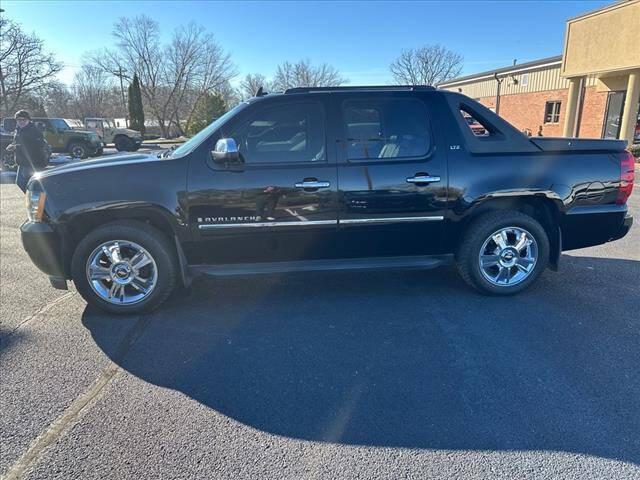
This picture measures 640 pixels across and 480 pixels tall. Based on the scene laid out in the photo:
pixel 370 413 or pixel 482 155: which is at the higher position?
pixel 482 155

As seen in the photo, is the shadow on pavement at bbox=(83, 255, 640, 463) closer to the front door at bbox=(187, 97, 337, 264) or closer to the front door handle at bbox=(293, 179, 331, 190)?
the front door at bbox=(187, 97, 337, 264)

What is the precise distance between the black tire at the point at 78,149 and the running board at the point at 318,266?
19.3 m

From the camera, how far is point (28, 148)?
26.8 feet

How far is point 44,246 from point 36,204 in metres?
0.36

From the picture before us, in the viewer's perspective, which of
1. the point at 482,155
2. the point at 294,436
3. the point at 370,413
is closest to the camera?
the point at 294,436

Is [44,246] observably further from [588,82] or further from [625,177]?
[588,82]

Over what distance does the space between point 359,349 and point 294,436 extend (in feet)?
3.33

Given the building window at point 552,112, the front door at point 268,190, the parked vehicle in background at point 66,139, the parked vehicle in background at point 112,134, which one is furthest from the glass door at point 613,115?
the parked vehicle in background at point 112,134

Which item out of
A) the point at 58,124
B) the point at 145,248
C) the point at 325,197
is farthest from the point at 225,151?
the point at 58,124

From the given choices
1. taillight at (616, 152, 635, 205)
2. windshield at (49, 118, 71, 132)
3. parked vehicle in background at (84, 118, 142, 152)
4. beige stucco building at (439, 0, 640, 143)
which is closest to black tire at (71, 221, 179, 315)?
taillight at (616, 152, 635, 205)

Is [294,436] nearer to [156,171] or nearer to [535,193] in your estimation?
[156,171]

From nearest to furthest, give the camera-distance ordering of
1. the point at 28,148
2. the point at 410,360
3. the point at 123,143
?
the point at 410,360
the point at 28,148
the point at 123,143

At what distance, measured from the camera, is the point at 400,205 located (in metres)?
3.88

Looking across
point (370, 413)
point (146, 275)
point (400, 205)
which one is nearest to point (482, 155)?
point (400, 205)
